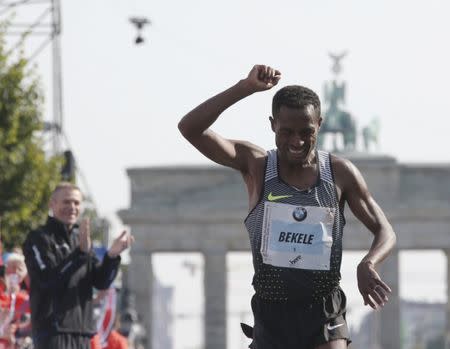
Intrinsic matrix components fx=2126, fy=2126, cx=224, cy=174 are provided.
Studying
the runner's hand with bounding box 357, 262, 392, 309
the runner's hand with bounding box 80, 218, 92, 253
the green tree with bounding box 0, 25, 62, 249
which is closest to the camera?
the runner's hand with bounding box 357, 262, 392, 309

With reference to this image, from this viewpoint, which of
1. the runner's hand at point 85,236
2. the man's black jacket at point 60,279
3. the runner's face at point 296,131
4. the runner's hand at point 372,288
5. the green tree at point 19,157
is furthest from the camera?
the green tree at point 19,157

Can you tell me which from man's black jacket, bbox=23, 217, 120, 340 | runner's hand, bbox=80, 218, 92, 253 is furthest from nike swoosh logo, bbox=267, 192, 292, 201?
man's black jacket, bbox=23, 217, 120, 340

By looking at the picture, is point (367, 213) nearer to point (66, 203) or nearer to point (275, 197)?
point (275, 197)

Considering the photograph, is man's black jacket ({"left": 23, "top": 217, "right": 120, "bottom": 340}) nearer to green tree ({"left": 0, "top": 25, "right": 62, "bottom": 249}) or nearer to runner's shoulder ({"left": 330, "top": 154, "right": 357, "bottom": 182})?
runner's shoulder ({"left": 330, "top": 154, "right": 357, "bottom": 182})

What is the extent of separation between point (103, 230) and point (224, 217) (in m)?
45.0

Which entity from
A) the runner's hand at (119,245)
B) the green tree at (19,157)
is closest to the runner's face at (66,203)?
the runner's hand at (119,245)

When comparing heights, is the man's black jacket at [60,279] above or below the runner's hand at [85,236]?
below

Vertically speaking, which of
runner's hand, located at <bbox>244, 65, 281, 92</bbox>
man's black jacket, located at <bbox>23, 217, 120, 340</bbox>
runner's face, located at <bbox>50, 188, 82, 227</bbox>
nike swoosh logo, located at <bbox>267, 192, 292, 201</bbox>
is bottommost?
man's black jacket, located at <bbox>23, 217, 120, 340</bbox>

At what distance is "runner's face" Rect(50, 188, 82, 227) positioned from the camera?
14406 millimetres

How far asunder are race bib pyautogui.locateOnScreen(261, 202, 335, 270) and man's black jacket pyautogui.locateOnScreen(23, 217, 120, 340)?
15.6ft

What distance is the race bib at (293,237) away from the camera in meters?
9.95

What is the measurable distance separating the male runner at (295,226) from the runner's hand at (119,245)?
176 inches

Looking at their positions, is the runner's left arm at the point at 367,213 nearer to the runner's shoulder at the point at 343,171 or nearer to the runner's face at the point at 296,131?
the runner's shoulder at the point at 343,171

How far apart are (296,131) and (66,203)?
4938mm
